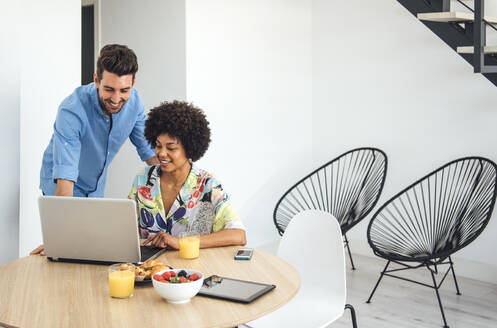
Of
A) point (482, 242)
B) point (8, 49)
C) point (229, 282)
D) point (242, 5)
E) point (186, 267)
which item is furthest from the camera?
point (242, 5)

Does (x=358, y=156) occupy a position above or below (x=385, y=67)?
below

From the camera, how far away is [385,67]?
454cm

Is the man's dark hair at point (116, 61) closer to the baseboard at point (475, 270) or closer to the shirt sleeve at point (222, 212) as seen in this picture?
the shirt sleeve at point (222, 212)

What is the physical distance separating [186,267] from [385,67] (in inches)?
127

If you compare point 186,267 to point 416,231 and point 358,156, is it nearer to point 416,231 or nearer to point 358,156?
point 416,231

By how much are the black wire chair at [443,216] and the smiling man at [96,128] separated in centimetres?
173

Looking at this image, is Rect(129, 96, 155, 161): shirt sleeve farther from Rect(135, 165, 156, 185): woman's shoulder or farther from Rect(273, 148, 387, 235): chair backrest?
Rect(273, 148, 387, 235): chair backrest

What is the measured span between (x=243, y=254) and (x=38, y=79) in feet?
5.68

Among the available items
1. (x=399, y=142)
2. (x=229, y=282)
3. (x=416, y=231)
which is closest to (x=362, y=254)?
(x=416, y=231)

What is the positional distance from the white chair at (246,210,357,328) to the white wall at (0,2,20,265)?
5.05ft

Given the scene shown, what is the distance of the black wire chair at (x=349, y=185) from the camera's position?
163 inches

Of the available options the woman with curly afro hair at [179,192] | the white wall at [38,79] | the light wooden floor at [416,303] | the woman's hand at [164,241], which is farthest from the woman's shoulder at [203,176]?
the light wooden floor at [416,303]

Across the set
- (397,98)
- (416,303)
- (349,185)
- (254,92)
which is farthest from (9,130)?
(397,98)

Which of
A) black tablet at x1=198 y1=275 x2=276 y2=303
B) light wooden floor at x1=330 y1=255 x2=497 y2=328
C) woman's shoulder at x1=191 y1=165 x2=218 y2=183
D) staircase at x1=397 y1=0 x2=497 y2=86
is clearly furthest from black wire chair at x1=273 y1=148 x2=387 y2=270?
black tablet at x1=198 y1=275 x2=276 y2=303
